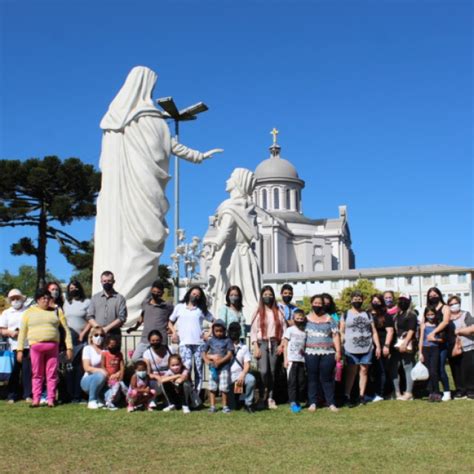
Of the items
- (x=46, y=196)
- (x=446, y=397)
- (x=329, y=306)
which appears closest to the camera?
(x=446, y=397)

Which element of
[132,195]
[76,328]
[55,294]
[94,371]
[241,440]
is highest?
[132,195]

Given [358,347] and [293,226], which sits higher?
[293,226]

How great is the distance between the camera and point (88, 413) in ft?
24.9

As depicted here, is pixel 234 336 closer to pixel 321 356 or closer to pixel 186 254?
pixel 321 356

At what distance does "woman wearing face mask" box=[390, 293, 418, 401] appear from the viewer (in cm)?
898

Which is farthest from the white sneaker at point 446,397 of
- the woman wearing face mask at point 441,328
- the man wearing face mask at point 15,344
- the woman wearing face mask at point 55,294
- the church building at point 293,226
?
the church building at point 293,226

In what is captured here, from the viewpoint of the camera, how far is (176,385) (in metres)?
7.98

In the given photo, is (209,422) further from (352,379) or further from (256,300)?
(256,300)

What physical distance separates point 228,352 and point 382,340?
2.29m

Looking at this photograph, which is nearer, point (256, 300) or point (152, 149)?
point (152, 149)

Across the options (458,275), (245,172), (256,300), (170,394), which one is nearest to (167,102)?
(245,172)

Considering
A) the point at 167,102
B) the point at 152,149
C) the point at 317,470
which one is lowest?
the point at 317,470

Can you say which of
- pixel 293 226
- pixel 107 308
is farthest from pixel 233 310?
pixel 293 226

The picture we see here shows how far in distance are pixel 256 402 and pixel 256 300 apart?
13.9 ft
